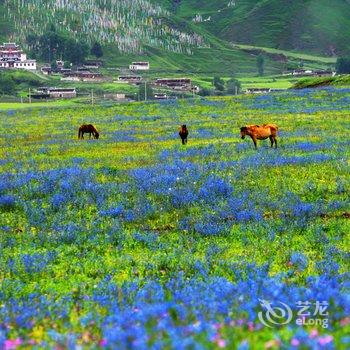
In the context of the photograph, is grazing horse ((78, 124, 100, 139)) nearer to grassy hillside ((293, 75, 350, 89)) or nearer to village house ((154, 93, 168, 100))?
grassy hillside ((293, 75, 350, 89))

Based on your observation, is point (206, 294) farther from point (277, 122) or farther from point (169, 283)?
point (277, 122)

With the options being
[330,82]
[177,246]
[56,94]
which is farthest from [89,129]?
[56,94]

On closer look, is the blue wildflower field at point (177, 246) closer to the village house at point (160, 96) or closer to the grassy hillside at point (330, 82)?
the grassy hillside at point (330, 82)

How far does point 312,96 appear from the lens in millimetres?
72125

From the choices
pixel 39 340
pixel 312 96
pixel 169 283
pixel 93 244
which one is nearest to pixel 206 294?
pixel 169 283

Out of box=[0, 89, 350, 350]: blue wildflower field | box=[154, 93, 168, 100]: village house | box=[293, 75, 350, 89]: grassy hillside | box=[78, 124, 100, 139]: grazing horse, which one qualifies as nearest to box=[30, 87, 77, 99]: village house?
box=[154, 93, 168, 100]: village house

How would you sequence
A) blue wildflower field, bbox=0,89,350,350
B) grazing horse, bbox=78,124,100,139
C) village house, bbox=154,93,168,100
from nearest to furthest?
blue wildflower field, bbox=0,89,350,350 → grazing horse, bbox=78,124,100,139 → village house, bbox=154,93,168,100

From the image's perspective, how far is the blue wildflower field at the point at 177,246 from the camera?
6.65 m

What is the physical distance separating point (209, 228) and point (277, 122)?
115ft

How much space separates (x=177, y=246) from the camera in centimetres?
1385

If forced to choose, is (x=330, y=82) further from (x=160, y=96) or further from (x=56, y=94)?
(x=56, y=94)

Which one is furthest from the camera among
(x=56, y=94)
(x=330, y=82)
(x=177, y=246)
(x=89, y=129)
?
(x=56, y=94)

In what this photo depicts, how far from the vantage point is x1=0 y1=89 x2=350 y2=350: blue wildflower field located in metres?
6.65

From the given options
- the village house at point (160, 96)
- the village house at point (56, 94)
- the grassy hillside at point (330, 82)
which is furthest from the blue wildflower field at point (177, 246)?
the village house at point (56, 94)
